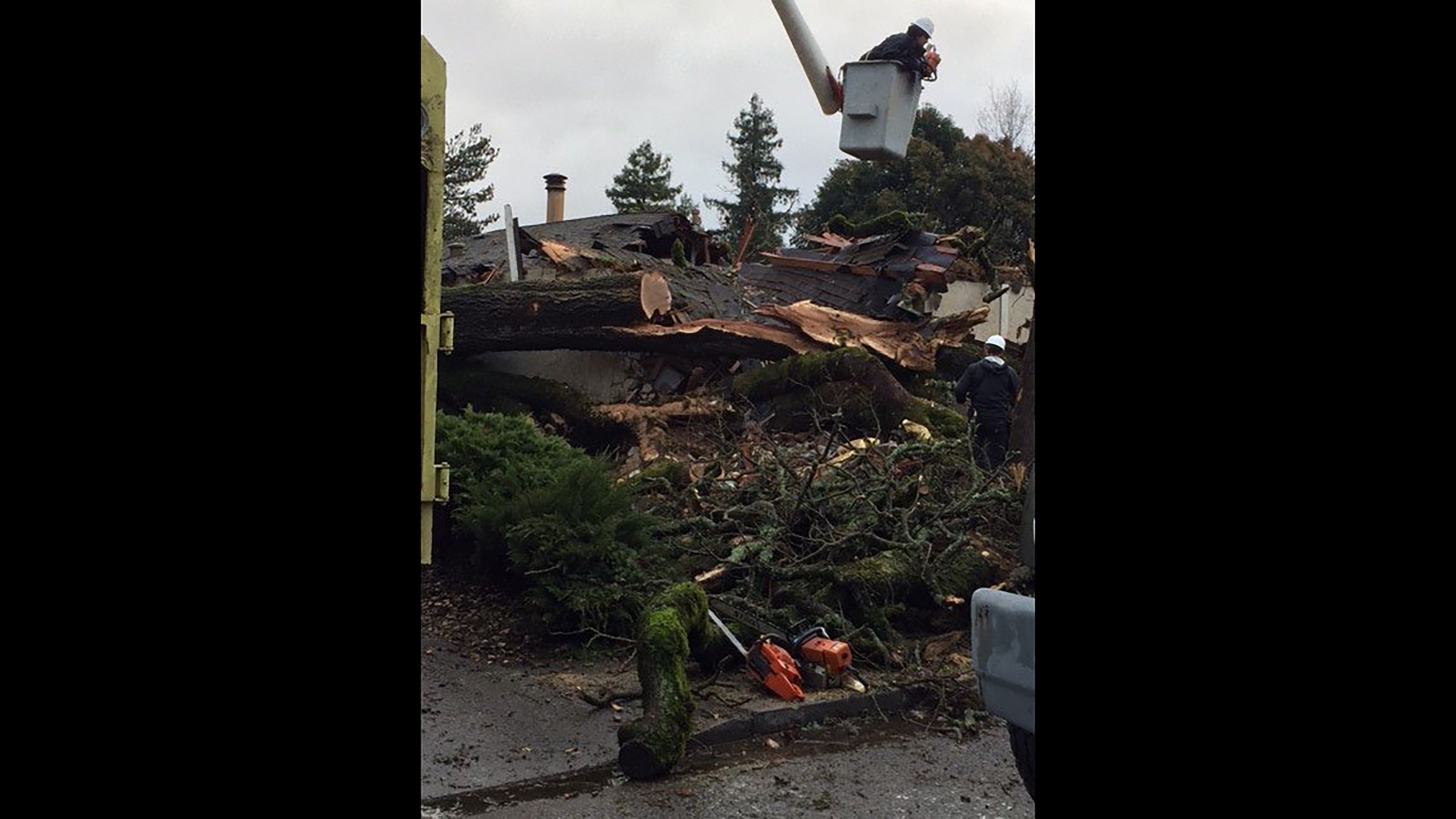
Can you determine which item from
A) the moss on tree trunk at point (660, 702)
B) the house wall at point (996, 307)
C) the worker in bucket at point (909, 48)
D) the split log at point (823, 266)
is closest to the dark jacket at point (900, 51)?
the worker in bucket at point (909, 48)

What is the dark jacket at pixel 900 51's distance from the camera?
461cm

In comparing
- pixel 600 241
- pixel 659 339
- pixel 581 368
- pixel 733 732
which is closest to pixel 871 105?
pixel 733 732

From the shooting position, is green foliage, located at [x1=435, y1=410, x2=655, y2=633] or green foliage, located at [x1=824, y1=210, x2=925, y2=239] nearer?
green foliage, located at [x1=435, y1=410, x2=655, y2=633]

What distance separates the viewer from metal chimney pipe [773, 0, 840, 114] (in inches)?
159

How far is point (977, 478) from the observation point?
781 cm

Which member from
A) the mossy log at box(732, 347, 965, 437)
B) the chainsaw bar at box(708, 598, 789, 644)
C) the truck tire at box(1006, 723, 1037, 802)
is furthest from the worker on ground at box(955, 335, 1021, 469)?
the truck tire at box(1006, 723, 1037, 802)

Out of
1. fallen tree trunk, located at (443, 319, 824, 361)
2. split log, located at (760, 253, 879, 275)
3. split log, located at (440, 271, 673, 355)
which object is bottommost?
fallen tree trunk, located at (443, 319, 824, 361)

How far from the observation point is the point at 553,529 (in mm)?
6715

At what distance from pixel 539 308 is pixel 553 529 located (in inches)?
217

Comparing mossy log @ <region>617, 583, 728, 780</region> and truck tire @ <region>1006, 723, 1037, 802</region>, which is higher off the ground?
truck tire @ <region>1006, 723, 1037, 802</region>

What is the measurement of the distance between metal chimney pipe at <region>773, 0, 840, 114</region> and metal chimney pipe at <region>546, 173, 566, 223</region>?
2570 centimetres

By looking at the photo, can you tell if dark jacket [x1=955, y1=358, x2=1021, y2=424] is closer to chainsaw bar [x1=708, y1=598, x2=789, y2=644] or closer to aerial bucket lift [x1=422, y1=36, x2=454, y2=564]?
chainsaw bar [x1=708, y1=598, x2=789, y2=644]
